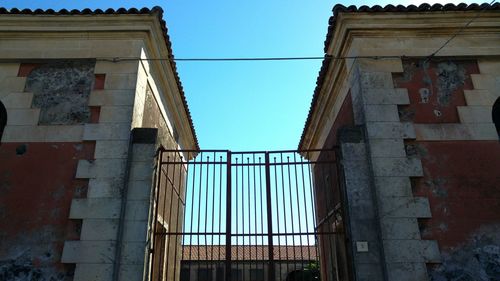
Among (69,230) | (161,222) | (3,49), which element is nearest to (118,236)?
(69,230)

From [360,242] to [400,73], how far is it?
104 inches

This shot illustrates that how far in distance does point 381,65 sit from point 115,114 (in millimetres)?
4012

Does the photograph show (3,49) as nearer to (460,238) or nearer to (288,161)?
(288,161)

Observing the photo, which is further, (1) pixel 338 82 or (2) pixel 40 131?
Result: (1) pixel 338 82

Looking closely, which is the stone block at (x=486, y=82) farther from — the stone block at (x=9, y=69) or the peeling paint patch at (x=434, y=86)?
the stone block at (x=9, y=69)

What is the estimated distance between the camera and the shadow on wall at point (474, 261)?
181 inches

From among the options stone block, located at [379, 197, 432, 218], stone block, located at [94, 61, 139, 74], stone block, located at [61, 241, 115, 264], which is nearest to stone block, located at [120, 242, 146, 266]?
stone block, located at [61, 241, 115, 264]

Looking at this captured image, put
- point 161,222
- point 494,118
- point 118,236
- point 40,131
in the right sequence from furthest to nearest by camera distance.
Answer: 1. point 161,222
2. point 494,118
3. point 40,131
4. point 118,236

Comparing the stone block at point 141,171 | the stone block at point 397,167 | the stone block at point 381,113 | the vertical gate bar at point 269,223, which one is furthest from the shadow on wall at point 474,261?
the stone block at point 141,171

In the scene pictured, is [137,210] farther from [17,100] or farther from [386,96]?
[386,96]

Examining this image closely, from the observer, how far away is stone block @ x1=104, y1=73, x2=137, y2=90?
5.55 m

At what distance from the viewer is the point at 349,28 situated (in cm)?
592

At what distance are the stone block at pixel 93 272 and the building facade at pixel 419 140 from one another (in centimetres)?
306

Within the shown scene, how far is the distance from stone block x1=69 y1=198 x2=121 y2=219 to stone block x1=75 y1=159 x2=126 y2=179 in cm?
33
